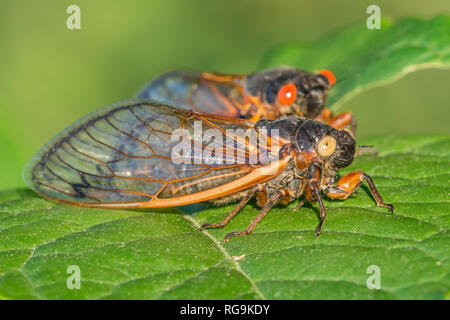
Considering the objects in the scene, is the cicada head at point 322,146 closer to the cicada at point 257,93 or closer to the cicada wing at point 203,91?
the cicada at point 257,93

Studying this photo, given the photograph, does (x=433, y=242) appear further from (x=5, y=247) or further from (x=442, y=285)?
(x=5, y=247)

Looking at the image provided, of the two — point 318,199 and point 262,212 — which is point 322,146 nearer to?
point 318,199

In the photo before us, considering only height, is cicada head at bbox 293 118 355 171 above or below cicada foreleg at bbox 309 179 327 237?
above

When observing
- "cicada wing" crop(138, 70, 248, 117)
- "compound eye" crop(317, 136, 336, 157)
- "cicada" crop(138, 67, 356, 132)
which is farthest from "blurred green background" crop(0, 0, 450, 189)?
"compound eye" crop(317, 136, 336, 157)

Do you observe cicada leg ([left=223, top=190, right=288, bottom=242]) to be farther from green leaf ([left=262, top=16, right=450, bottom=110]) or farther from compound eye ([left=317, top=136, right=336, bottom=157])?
green leaf ([left=262, top=16, right=450, bottom=110])

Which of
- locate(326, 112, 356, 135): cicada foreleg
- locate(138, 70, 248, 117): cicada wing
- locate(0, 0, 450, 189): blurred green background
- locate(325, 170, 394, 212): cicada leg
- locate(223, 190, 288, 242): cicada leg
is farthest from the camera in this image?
locate(0, 0, 450, 189): blurred green background

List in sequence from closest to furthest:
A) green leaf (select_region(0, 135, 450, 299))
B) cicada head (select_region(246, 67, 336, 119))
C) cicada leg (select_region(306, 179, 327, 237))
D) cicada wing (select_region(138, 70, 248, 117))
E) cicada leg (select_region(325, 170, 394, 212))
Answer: green leaf (select_region(0, 135, 450, 299)) < cicada leg (select_region(306, 179, 327, 237)) < cicada leg (select_region(325, 170, 394, 212)) < cicada head (select_region(246, 67, 336, 119)) < cicada wing (select_region(138, 70, 248, 117))

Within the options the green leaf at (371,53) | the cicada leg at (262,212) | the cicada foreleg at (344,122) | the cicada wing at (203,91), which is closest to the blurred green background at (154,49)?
the cicada wing at (203,91)
